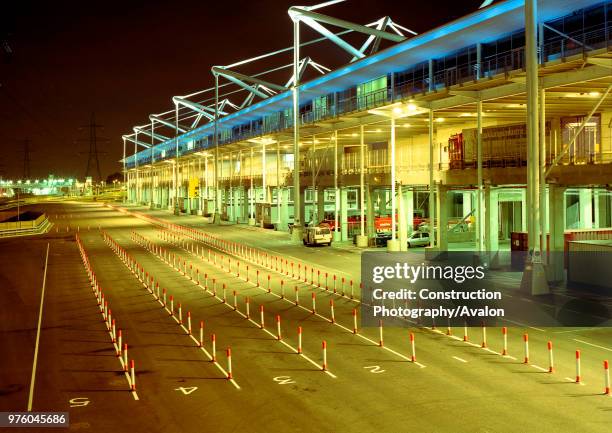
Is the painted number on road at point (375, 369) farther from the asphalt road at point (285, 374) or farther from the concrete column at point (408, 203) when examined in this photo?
the concrete column at point (408, 203)

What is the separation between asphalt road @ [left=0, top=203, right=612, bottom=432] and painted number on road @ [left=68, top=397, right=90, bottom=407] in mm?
47

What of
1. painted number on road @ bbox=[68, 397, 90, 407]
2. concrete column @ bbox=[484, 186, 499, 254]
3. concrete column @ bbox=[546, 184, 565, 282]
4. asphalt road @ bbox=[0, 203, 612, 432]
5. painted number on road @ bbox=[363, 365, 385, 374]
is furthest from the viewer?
concrete column @ bbox=[484, 186, 499, 254]

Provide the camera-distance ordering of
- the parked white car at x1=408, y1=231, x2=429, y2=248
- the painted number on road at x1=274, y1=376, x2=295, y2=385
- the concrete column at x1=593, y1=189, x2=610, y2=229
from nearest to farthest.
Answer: the painted number on road at x1=274, y1=376, x2=295, y2=385
the concrete column at x1=593, y1=189, x2=610, y2=229
the parked white car at x1=408, y1=231, x2=429, y2=248

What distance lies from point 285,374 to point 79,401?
16.0ft

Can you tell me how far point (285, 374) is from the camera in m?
15.5

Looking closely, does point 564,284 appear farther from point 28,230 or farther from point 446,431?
point 28,230

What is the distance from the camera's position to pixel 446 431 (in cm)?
1152

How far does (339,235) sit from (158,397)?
42330 millimetres

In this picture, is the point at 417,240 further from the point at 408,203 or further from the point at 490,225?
the point at 490,225

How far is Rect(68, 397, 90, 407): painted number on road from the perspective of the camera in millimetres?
13461

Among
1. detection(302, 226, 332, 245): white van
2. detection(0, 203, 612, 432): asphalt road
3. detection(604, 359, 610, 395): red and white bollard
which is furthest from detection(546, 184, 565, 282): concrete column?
detection(302, 226, 332, 245): white van

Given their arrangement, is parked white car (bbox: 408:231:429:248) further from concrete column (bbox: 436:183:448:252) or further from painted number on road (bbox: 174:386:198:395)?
painted number on road (bbox: 174:386:198:395)

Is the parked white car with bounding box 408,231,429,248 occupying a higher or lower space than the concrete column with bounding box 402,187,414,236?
lower

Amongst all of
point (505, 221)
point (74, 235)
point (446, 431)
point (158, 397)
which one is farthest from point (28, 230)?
point (446, 431)
